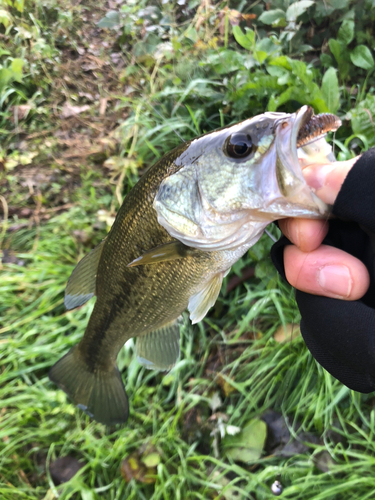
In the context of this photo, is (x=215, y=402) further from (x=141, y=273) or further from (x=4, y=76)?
(x=4, y=76)

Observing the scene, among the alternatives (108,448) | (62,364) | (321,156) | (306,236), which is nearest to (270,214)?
(306,236)

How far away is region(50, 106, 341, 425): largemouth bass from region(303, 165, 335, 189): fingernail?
0.04 m

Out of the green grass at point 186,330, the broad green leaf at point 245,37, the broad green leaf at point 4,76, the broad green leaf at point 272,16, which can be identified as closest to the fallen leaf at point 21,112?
the broad green leaf at point 4,76

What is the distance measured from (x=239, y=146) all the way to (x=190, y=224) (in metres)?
0.27

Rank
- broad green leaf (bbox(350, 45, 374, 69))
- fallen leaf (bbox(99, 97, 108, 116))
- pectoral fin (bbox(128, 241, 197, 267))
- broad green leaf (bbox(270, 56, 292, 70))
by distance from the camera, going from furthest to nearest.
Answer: fallen leaf (bbox(99, 97, 108, 116)), broad green leaf (bbox(350, 45, 374, 69)), broad green leaf (bbox(270, 56, 292, 70)), pectoral fin (bbox(128, 241, 197, 267))

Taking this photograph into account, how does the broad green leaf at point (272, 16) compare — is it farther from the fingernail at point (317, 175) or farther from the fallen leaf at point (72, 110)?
the fingernail at point (317, 175)

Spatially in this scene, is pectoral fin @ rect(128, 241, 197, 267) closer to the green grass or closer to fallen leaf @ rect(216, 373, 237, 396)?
the green grass

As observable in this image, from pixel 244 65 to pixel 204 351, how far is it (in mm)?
1952

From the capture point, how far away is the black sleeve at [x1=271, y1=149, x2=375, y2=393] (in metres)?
0.78

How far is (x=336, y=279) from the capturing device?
87 centimetres

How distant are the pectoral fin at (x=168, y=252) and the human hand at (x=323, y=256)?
1.01 ft

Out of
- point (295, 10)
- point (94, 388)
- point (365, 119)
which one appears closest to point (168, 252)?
point (94, 388)

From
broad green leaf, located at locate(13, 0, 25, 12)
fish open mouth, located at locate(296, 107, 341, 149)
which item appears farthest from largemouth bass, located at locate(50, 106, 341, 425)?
broad green leaf, located at locate(13, 0, 25, 12)

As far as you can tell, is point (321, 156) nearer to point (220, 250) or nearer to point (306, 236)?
point (306, 236)
